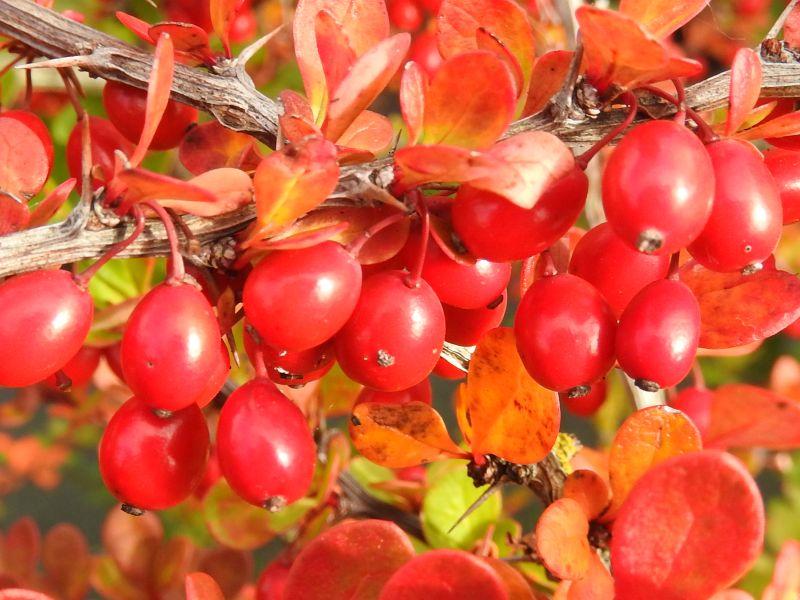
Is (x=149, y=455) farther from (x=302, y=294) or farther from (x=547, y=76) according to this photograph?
(x=547, y=76)

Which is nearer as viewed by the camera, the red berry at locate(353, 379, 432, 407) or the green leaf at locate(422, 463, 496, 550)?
the red berry at locate(353, 379, 432, 407)

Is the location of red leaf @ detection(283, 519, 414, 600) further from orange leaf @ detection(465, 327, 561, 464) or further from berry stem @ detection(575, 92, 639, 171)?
berry stem @ detection(575, 92, 639, 171)

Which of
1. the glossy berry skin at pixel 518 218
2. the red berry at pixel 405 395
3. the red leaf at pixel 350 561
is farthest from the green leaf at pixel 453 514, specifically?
the glossy berry skin at pixel 518 218

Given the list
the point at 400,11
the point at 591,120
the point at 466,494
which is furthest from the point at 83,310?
the point at 400,11

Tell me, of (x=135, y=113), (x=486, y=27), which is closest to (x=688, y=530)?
(x=486, y=27)

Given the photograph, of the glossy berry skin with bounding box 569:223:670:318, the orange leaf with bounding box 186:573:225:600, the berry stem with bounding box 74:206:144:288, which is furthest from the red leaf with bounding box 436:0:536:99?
the orange leaf with bounding box 186:573:225:600

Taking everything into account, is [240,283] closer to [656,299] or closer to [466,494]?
[656,299]
